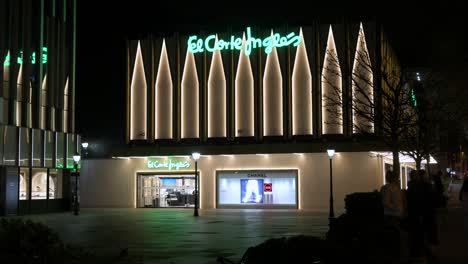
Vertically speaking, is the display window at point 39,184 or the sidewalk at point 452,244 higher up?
the display window at point 39,184

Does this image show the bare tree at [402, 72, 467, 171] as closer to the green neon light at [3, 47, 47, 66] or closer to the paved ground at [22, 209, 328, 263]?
the paved ground at [22, 209, 328, 263]

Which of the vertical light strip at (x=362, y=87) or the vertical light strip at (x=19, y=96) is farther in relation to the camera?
the vertical light strip at (x=19, y=96)

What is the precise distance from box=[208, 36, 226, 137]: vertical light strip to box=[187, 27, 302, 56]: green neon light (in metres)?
0.52

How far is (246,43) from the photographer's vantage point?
47031 millimetres

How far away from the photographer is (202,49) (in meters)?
47.8

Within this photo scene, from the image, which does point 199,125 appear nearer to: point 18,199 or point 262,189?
point 262,189

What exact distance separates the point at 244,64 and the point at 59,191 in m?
16.7

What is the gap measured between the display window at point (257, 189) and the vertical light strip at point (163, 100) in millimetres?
5696

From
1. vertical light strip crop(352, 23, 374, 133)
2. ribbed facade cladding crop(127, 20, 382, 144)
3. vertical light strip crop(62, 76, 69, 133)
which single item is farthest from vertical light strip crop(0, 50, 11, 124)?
vertical light strip crop(352, 23, 374, 133)

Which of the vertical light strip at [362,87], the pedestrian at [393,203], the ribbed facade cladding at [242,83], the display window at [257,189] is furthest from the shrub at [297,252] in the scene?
the display window at [257,189]

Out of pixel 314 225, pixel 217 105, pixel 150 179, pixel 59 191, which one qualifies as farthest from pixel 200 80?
pixel 314 225

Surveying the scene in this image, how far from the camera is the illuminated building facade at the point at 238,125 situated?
4459 cm

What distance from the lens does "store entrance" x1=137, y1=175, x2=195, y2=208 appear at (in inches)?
1917

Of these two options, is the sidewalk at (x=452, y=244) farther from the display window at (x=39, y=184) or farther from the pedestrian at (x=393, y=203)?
the display window at (x=39, y=184)
